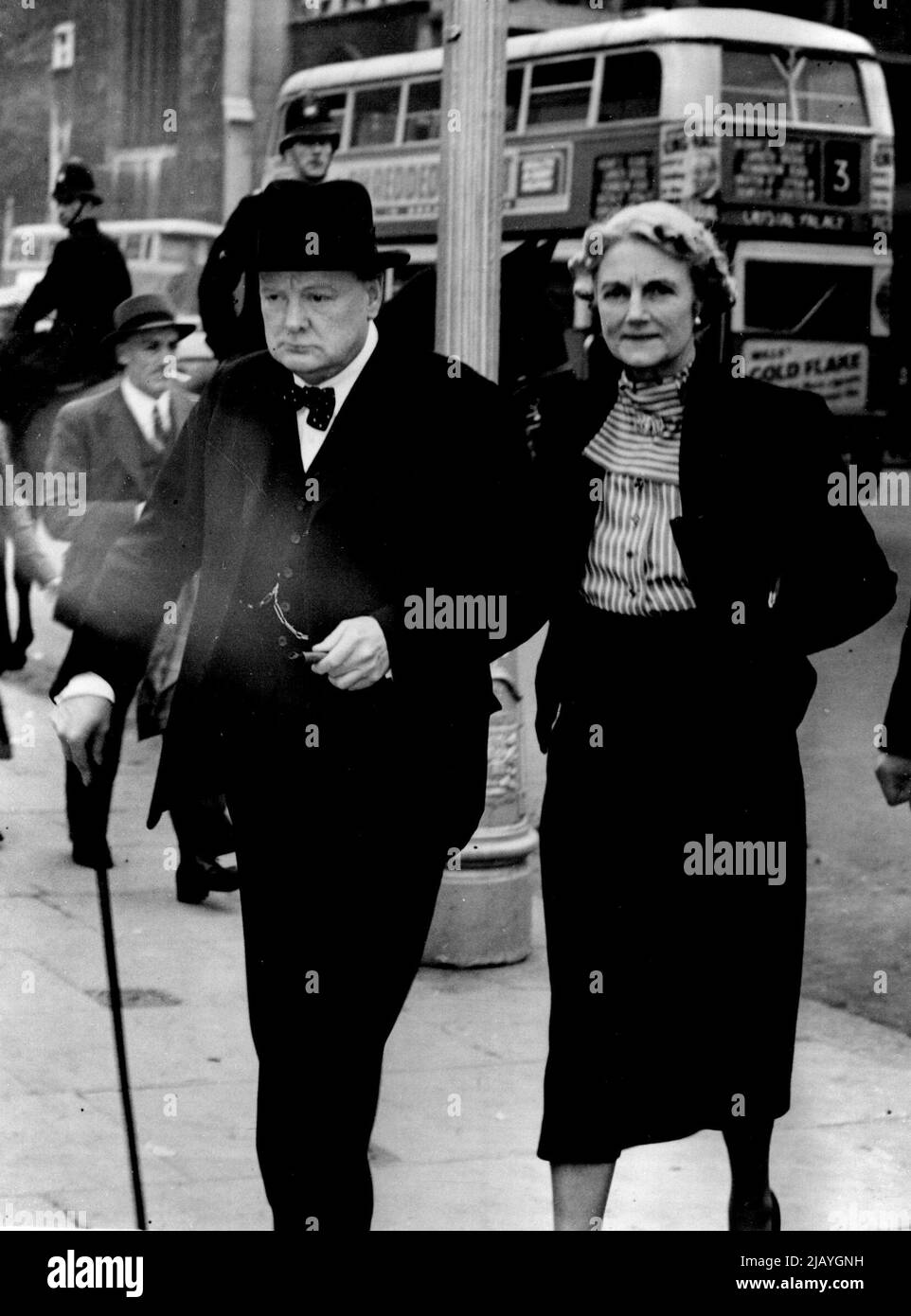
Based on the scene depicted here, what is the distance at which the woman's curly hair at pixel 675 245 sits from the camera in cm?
375

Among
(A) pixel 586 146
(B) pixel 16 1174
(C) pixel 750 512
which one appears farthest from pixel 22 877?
(A) pixel 586 146

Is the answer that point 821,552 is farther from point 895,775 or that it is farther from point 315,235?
point 315,235

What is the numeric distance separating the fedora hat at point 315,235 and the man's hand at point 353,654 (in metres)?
0.60

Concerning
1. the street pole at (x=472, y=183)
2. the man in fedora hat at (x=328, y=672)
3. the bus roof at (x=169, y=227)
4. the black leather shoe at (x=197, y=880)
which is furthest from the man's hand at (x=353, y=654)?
the bus roof at (x=169, y=227)

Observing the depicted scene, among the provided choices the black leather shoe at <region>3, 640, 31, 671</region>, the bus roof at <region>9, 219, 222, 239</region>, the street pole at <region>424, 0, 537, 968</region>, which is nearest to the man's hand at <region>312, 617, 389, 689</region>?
the street pole at <region>424, 0, 537, 968</region>

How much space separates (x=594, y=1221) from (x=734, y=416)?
4.76 ft

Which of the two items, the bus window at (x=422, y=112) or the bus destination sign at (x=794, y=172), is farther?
the bus window at (x=422, y=112)

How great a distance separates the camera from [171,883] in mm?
6949

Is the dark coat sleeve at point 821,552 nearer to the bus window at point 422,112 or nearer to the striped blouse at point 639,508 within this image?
the striped blouse at point 639,508

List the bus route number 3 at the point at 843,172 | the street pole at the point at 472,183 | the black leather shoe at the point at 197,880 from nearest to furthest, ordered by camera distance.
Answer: the street pole at the point at 472,183, the black leather shoe at the point at 197,880, the bus route number 3 at the point at 843,172

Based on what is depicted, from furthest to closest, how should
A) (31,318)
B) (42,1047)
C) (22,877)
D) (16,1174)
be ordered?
1. (31,318)
2. (22,877)
3. (42,1047)
4. (16,1174)

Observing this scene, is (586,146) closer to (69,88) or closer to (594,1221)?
(69,88)

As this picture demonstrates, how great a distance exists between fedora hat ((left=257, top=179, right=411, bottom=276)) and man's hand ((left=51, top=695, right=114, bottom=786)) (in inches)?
31.4

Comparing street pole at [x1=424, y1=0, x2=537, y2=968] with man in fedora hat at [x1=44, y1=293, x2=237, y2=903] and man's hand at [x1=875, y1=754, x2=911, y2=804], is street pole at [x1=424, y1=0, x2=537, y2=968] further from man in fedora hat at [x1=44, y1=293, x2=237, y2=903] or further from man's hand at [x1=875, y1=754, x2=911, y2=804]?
man's hand at [x1=875, y1=754, x2=911, y2=804]
